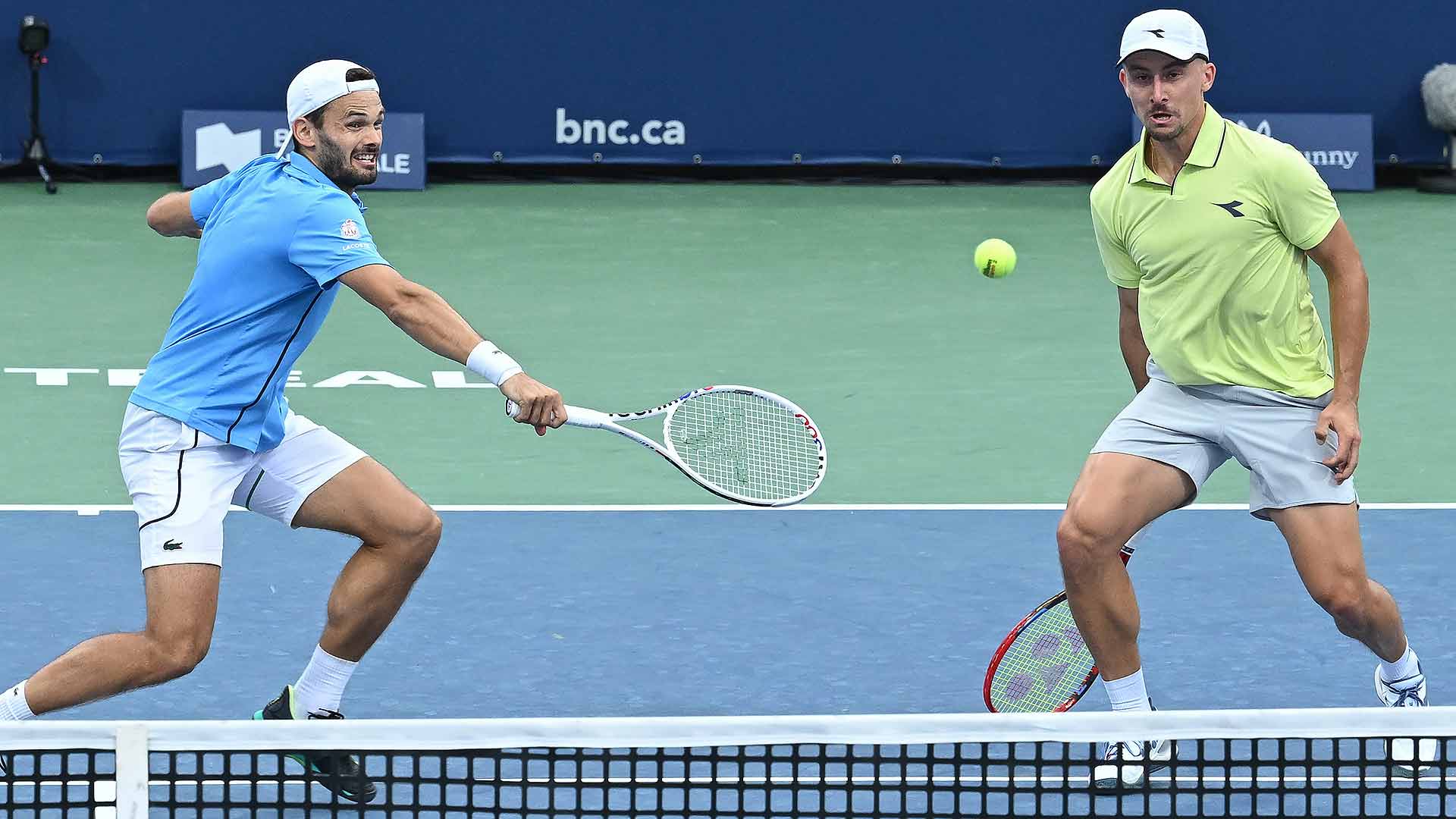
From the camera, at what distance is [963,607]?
22.1 feet

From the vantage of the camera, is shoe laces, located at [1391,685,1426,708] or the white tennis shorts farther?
shoe laces, located at [1391,685,1426,708]

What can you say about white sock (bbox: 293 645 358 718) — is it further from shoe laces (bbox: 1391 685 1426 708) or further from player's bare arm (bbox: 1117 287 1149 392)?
shoe laces (bbox: 1391 685 1426 708)

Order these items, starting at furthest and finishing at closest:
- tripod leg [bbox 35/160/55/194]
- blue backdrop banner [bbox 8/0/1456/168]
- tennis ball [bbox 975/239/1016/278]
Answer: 1. blue backdrop banner [bbox 8/0/1456/168]
2. tripod leg [bbox 35/160/55/194]
3. tennis ball [bbox 975/239/1016/278]

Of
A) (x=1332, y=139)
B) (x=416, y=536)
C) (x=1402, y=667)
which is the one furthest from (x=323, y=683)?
(x=1332, y=139)

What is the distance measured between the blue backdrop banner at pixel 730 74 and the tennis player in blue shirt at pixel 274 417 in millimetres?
10018

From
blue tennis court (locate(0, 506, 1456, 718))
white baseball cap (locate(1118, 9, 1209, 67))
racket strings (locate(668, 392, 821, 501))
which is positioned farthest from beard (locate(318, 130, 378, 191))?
white baseball cap (locate(1118, 9, 1209, 67))

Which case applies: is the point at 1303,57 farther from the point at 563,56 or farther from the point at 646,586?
the point at 646,586

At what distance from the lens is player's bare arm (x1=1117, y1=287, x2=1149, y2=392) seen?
554cm

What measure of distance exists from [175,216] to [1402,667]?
119 inches

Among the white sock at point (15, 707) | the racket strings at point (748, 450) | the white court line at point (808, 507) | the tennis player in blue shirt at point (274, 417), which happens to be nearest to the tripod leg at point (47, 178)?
the white court line at point (808, 507)

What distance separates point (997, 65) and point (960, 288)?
3.48m

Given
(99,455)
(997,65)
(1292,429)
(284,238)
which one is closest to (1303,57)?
(997,65)

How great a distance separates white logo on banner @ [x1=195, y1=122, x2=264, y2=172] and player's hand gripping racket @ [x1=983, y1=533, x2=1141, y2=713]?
10208 millimetres

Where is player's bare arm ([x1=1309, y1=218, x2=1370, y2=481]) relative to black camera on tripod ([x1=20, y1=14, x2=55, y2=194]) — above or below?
above
